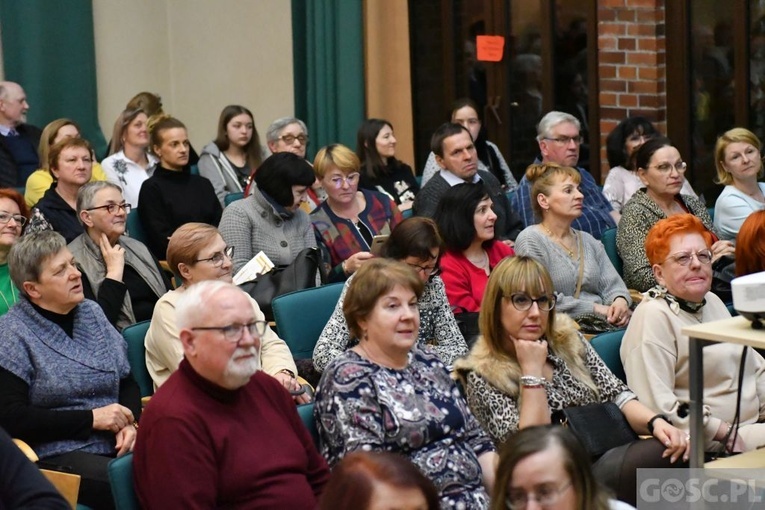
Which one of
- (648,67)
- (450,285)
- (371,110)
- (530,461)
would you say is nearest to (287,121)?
(371,110)

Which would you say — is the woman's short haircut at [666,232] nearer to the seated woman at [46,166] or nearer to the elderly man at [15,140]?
the seated woman at [46,166]

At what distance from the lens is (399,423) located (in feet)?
9.46

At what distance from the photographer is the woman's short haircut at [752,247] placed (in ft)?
12.2

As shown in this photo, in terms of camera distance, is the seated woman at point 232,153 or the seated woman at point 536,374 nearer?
the seated woman at point 536,374

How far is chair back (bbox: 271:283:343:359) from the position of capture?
389cm

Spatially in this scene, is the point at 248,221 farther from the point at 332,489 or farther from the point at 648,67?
the point at 332,489

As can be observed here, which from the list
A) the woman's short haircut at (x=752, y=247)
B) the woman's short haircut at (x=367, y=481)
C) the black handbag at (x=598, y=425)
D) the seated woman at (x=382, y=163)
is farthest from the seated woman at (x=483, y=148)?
the woman's short haircut at (x=367, y=481)

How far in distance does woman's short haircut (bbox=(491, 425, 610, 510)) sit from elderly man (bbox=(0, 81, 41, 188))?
493 centimetres

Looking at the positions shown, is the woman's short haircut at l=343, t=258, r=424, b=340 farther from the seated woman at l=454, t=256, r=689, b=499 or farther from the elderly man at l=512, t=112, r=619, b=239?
the elderly man at l=512, t=112, r=619, b=239

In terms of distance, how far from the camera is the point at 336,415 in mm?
2859

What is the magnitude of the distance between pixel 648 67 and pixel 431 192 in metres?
1.68

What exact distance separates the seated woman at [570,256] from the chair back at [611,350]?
3.03 feet

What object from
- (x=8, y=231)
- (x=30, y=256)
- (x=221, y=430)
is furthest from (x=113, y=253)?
(x=221, y=430)

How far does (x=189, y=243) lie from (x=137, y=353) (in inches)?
15.2
